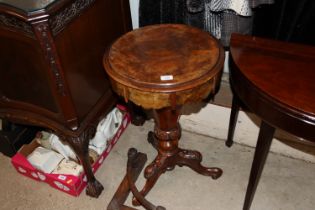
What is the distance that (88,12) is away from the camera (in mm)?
1237

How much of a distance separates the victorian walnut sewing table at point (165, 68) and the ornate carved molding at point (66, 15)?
18 cm

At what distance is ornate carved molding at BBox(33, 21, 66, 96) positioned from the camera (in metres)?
1.04

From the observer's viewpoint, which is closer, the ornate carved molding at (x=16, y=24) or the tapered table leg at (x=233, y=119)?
the ornate carved molding at (x=16, y=24)

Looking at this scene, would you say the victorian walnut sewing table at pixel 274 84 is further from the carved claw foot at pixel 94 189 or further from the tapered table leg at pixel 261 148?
the carved claw foot at pixel 94 189

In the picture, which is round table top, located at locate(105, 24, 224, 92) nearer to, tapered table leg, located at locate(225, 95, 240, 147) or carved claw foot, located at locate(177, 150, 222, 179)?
tapered table leg, located at locate(225, 95, 240, 147)

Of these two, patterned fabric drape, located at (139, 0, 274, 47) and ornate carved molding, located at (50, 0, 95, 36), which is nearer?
ornate carved molding, located at (50, 0, 95, 36)

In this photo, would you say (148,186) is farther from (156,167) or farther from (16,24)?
(16,24)

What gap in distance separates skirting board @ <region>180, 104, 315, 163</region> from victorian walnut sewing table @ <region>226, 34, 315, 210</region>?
1.59ft

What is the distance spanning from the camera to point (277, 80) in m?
1.05

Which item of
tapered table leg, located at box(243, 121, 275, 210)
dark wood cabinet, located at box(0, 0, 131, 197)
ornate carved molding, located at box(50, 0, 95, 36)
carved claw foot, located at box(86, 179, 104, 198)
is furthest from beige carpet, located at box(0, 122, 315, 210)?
ornate carved molding, located at box(50, 0, 95, 36)

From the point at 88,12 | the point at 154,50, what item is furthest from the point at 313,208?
the point at 88,12

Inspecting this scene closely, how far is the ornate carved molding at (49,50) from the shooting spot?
1.04 meters

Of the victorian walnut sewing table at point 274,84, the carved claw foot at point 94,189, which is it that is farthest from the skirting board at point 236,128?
the carved claw foot at point 94,189

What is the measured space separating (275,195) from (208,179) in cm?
31
